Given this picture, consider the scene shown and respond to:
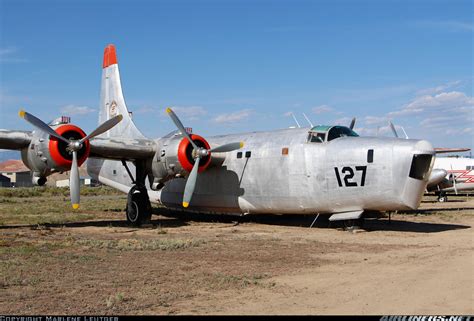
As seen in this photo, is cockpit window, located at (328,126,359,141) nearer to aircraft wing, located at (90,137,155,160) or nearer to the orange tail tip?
aircraft wing, located at (90,137,155,160)

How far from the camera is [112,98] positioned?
23797 millimetres

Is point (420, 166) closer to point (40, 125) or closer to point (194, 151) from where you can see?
point (194, 151)

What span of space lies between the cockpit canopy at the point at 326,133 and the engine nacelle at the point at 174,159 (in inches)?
146

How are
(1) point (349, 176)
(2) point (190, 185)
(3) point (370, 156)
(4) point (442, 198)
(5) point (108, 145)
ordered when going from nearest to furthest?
(3) point (370, 156), (1) point (349, 176), (2) point (190, 185), (5) point (108, 145), (4) point (442, 198)

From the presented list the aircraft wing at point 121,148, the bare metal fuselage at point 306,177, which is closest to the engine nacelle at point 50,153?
the aircraft wing at point 121,148

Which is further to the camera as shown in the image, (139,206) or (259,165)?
(139,206)

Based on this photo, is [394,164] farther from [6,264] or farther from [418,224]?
[6,264]

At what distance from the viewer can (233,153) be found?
19062mm

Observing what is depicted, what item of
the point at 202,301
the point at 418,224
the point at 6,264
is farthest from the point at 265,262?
the point at 418,224

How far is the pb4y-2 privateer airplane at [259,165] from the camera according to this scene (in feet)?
48.6

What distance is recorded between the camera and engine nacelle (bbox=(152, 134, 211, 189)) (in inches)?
701

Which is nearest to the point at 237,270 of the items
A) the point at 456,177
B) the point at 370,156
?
the point at 370,156

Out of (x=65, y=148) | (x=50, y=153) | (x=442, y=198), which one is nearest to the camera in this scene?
(x=50, y=153)

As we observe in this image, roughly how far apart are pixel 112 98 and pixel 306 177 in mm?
11359
